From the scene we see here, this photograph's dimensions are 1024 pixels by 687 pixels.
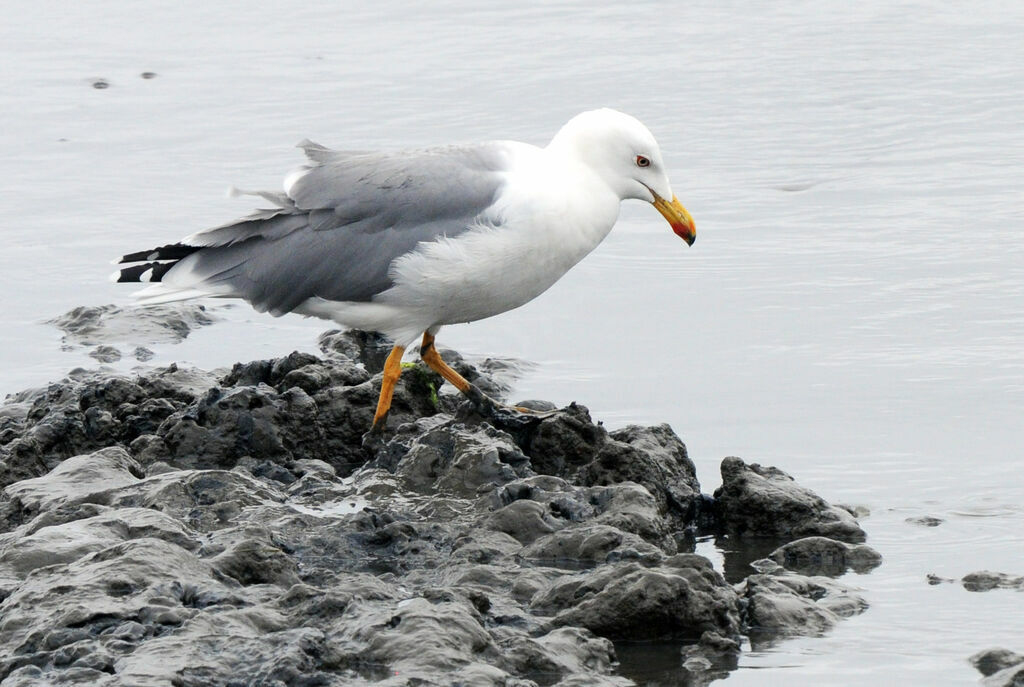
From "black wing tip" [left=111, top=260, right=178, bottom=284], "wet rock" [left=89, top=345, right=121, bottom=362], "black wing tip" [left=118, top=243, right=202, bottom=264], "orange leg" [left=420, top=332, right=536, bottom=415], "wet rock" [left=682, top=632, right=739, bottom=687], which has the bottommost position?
"wet rock" [left=682, top=632, right=739, bottom=687]

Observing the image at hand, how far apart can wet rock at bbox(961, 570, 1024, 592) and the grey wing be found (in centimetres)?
275

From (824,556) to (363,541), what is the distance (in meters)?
1.87

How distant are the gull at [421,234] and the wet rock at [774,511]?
1.35 meters

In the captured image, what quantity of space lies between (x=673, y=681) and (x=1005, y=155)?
796 cm

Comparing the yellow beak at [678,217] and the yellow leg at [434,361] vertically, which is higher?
the yellow beak at [678,217]

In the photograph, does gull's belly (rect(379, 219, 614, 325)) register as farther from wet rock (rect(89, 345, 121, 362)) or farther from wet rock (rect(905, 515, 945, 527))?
wet rock (rect(89, 345, 121, 362))

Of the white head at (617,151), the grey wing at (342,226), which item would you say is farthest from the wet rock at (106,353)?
the white head at (617,151)

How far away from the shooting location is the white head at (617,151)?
8.38 meters

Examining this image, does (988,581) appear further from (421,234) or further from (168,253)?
(168,253)

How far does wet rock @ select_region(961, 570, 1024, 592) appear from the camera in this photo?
656 cm

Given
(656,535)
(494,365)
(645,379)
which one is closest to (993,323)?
(645,379)

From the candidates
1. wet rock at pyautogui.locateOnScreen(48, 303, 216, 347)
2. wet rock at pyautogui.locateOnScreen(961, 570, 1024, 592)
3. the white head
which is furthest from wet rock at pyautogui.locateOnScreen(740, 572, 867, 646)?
wet rock at pyautogui.locateOnScreen(48, 303, 216, 347)

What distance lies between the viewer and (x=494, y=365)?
385 inches

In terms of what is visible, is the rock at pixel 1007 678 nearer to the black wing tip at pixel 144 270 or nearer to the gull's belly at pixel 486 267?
the gull's belly at pixel 486 267
